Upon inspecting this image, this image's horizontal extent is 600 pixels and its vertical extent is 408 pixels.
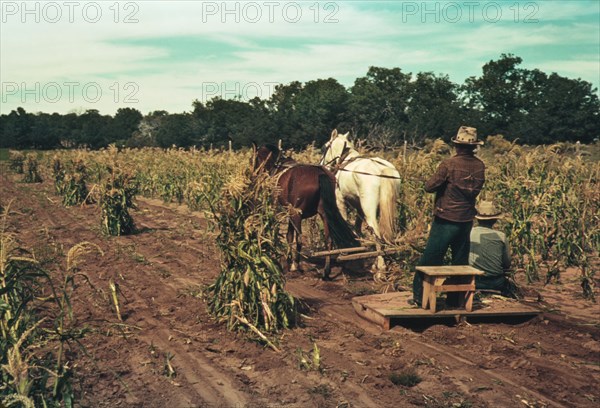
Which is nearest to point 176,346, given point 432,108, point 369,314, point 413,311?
point 369,314

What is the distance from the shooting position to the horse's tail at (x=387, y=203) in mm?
9696

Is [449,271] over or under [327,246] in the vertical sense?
over

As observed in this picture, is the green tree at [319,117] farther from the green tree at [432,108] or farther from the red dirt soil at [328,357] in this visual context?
the red dirt soil at [328,357]

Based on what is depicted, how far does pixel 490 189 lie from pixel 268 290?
32.6 feet

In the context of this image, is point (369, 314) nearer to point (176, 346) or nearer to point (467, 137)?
point (176, 346)

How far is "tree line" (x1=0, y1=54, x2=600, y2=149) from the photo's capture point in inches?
2040

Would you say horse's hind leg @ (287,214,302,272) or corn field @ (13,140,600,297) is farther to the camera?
horse's hind leg @ (287,214,302,272)

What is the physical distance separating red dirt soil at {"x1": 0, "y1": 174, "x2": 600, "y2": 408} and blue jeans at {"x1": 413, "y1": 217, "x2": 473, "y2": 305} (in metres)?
0.67

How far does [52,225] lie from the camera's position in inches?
611

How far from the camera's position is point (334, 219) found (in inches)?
392

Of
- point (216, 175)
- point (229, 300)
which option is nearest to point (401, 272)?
point (229, 300)

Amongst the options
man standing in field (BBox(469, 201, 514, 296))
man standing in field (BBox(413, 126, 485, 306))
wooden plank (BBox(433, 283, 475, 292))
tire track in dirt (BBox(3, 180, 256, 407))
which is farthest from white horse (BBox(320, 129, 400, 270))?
tire track in dirt (BBox(3, 180, 256, 407))

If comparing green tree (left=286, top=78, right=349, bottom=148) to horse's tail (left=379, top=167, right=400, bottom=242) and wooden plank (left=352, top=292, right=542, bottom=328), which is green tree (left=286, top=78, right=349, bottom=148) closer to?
horse's tail (left=379, top=167, right=400, bottom=242)

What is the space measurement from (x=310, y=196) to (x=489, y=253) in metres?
3.93
